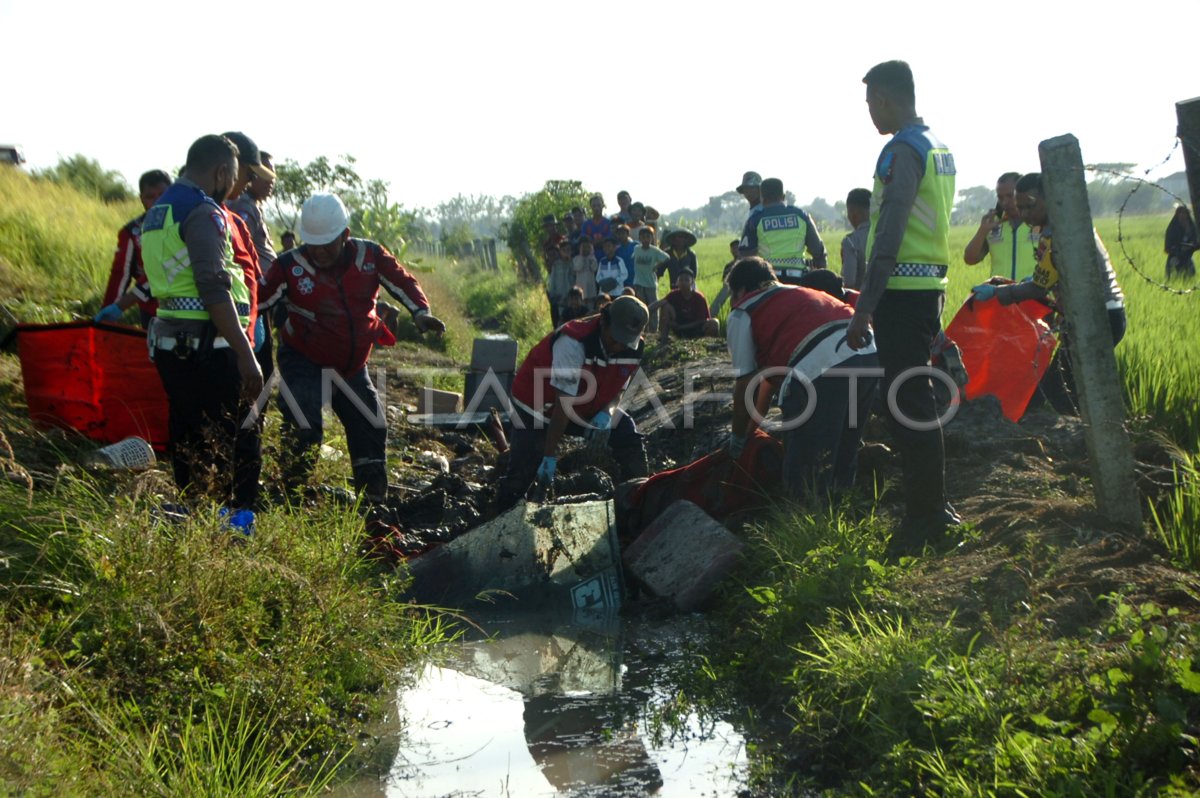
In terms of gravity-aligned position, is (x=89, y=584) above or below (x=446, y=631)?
above

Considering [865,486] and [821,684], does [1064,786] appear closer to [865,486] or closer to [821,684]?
[821,684]

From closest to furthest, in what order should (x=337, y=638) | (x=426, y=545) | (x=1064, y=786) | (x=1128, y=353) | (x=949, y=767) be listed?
(x=1064, y=786), (x=949, y=767), (x=337, y=638), (x=426, y=545), (x=1128, y=353)

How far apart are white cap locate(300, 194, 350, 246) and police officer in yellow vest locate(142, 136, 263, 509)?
79 centimetres

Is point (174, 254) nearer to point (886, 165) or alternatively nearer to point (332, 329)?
point (332, 329)

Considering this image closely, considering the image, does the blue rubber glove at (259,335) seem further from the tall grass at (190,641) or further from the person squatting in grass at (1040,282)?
the person squatting in grass at (1040,282)

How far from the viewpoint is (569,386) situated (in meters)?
5.88

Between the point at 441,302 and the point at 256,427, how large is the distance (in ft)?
50.3

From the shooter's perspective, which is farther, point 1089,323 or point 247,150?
point 247,150

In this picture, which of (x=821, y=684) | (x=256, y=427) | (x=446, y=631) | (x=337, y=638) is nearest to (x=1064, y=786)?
(x=821, y=684)

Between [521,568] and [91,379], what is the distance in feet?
7.59

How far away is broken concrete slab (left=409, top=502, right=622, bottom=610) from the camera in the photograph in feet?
17.7

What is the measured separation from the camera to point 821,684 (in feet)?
12.9

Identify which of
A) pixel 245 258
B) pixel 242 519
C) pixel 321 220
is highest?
pixel 321 220

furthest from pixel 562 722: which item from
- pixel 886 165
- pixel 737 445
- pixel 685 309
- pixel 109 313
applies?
pixel 685 309
